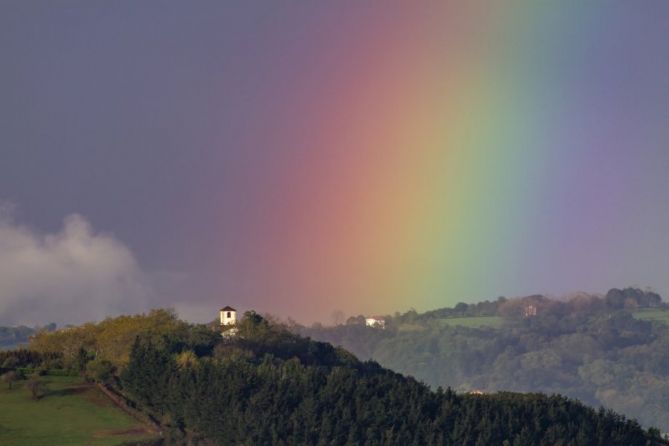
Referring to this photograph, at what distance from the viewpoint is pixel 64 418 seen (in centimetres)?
15412

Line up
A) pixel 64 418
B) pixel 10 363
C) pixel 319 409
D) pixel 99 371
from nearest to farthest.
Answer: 1. pixel 319 409
2. pixel 64 418
3. pixel 99 371
4. pixel 10 363

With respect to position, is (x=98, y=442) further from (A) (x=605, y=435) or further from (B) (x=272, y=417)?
(A) (x=605, y=435)

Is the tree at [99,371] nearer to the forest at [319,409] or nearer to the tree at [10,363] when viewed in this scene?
the forest at [319,409]

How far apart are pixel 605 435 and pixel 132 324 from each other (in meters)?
79.6

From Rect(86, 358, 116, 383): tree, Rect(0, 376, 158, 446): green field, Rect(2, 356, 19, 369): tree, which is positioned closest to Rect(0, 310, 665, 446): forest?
Rect(86, 358, 116, 383): tree

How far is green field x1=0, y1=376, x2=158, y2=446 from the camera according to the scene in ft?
476

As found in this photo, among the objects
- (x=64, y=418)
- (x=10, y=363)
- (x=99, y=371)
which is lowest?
(x=64, y=418)

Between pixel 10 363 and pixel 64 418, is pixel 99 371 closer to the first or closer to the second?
pixel 64 418

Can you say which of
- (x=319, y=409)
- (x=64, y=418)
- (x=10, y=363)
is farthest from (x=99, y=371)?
(x=319, y=409)

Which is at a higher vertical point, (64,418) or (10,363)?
(10,363)

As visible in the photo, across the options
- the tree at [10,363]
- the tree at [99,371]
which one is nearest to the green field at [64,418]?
the tree at [99,371]

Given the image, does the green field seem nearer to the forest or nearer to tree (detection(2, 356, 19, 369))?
the forest

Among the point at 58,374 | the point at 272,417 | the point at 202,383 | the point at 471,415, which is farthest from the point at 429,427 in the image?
the point at 58,374

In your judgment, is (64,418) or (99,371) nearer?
(64,418)
